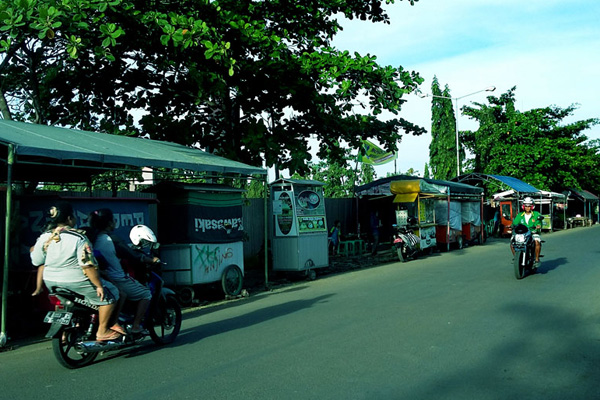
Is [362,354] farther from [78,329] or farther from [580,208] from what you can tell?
[580,208]

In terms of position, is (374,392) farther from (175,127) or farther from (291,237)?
(175,127)

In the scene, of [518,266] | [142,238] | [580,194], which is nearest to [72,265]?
[142,238]

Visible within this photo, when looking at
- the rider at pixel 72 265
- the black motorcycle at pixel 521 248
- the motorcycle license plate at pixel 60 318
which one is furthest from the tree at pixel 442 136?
the motorcycle license plate at pixel 60 318

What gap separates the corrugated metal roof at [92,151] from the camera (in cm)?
782

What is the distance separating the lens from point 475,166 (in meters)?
44.5

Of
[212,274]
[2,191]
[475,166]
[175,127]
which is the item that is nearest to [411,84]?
[175,127]

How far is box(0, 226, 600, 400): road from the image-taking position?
522cm

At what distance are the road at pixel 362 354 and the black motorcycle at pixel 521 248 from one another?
157 centimetres

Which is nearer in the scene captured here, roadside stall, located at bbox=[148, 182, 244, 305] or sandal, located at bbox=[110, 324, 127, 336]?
sandal, located at bbox=[110, 324, 127, 336]

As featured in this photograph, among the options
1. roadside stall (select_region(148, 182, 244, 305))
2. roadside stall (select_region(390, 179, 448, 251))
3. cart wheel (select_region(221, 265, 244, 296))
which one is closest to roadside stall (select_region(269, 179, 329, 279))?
cart wheel (select_region(221, 265, 244, 296))

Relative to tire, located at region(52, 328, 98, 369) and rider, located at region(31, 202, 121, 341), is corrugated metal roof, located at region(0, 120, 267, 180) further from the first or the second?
tire, located at region(52, 328, 98, 369)

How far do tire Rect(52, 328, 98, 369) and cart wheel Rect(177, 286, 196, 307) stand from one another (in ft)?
14.7

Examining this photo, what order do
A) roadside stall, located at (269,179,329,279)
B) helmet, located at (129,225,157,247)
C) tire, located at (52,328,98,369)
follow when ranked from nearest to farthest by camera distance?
1. tire, located at (52,328,98,369)
2. helmet, located at (129,225,157,247)
3. roadside stall, located at (269,179,329,279)

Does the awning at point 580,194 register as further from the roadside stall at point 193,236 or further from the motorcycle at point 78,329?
the motorcycle at point 78,329
